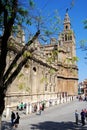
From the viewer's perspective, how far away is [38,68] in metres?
51.3

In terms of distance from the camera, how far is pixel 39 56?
5322 cm

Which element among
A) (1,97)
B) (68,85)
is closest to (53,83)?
(68,85)

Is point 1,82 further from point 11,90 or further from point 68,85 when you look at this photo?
point 68,85

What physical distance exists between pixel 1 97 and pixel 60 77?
72.9 m

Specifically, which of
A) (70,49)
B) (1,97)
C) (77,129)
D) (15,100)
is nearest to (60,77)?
(70,49)

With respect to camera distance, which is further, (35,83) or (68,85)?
(68,85)

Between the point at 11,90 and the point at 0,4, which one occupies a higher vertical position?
the point at 0,4

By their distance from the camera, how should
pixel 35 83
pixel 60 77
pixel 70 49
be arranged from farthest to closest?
pixel 70 49 < pixel 60 77 < pixel 35 83

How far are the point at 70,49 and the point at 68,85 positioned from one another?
1740cm

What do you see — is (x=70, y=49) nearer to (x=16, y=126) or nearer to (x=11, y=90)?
(x=11, y=90)

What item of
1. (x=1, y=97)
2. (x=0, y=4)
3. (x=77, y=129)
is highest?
(x=0, y=4)

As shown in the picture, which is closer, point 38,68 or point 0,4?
point 0,4

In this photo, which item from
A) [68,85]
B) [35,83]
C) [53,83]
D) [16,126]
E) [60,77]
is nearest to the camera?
[16,126]

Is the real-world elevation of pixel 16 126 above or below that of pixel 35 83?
below
